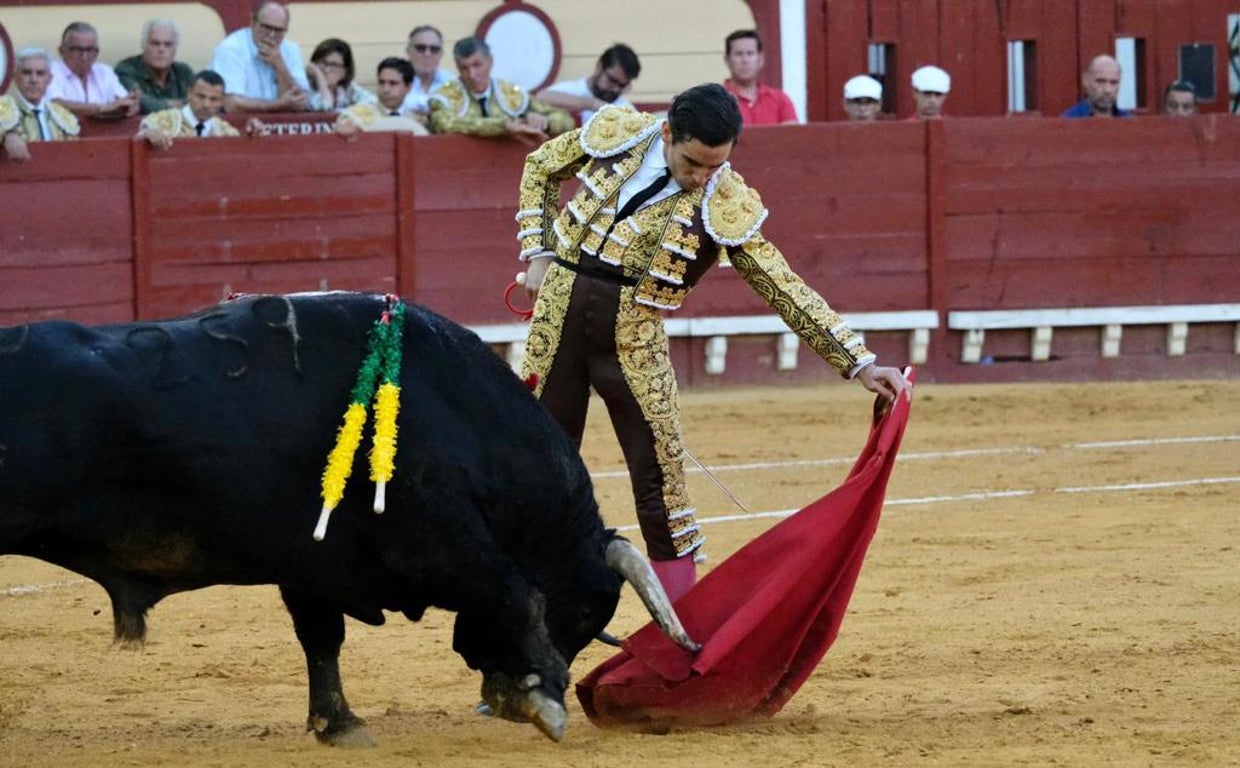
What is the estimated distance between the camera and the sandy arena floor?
11.9 ft

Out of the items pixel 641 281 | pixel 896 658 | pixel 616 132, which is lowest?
pixel 896 658

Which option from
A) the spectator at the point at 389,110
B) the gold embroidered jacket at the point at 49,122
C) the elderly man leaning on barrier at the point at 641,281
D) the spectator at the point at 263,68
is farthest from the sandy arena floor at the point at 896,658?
the gold embroidered jacket at the point at 49,122

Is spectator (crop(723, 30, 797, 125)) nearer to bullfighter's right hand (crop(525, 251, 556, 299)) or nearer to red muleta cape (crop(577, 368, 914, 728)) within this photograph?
bullfighter's right hand (crop(525, 251, 556, 299))

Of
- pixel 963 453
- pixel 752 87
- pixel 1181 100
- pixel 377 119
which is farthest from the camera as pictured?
pixel 1181 100

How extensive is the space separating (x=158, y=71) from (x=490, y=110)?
4.64 feet

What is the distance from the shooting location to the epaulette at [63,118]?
28.4 ft

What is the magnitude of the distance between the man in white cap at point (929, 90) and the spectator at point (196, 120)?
3122 mm

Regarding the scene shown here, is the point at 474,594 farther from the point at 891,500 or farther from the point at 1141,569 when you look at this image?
the point at 891,500

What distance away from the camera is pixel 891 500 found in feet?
22.2

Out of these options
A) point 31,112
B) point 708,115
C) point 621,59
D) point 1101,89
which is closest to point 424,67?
point 621,59

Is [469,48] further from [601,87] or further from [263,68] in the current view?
[263,68]

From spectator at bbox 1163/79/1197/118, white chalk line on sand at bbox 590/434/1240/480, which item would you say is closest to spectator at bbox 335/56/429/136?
white chalk line on sand at bbox 590/434/1240/480

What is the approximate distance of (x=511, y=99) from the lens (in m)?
9.09

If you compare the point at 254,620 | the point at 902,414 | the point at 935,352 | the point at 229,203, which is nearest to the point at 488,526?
the point at 902,414
